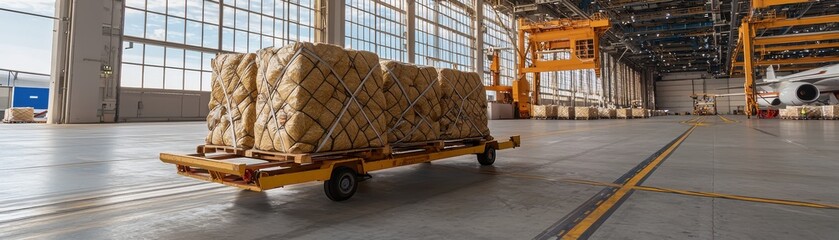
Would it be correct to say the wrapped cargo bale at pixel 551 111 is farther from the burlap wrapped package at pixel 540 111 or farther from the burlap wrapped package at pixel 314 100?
the burlap wrapped package at pixel 314 100

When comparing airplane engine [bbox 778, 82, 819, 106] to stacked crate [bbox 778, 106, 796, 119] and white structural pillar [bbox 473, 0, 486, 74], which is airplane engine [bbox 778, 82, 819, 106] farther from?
white structural pillar [bbox 473, 0, 486, 74]

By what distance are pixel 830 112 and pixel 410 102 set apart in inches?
1280

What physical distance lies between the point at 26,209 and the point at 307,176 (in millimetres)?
2082

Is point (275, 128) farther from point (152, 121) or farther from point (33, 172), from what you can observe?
point (152, 121)

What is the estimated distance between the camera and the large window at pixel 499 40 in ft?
130

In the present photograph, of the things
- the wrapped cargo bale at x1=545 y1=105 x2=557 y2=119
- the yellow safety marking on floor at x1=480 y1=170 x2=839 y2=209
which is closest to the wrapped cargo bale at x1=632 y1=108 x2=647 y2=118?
the wrapped cargo bale at x1=545 y1=105 x2=557 y2=119

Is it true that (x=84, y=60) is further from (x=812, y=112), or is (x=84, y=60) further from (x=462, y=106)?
(x=812, y=112)

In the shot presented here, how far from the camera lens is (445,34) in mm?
34875

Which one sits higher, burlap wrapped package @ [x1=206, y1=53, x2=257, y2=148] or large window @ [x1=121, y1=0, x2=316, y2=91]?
large window @ [x1=121, y1=0, x2=316, y2=91]

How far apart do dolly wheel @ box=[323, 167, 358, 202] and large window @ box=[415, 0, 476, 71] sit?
2788cm

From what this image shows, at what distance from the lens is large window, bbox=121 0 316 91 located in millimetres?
19594

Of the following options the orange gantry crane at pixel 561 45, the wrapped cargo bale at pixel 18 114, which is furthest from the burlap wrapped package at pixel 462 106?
the wrapped cargo bale at pixel 18 114

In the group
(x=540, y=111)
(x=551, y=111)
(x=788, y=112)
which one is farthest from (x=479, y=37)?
(x=788, y=112)

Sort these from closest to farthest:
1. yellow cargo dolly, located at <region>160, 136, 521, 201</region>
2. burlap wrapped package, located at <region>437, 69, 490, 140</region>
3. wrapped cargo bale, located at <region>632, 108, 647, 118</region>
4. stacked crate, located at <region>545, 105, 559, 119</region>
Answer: yellow cargo dolly, located at <region>160, 136, 521, 201</region> → burlap wrapped package, located at <region>437, 69, 490, 140</region> → stacked crate, located at <region>545, 105, 559, 119</region> → wrapped cargo bale, located at <region>632, 108, 647, 118</region>
